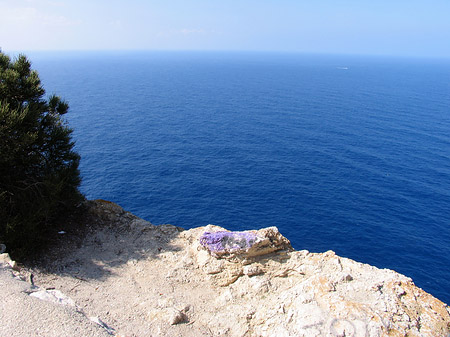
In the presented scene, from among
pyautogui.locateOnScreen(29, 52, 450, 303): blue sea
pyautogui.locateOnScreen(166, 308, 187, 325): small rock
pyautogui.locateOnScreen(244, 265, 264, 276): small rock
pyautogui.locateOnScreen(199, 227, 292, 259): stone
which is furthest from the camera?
pyautogui.locateOnScreen(29, 52, 450, 303): blue sea

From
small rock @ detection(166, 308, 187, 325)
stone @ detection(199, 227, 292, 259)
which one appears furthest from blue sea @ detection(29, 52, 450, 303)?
small rock @ detection(166, 308, 187, 325)

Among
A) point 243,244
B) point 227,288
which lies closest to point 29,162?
point 243,244

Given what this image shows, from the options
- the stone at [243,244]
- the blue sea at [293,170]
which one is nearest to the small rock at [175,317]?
the stone at [243,244]

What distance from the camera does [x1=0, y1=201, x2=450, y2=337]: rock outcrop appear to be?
19094 mm

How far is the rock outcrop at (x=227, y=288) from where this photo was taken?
62.6 ft

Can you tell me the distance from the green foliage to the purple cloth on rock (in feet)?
48.5

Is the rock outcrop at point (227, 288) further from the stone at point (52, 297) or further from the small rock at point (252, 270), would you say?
the stone at point (52, 297)

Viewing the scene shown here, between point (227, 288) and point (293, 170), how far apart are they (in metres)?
53.0

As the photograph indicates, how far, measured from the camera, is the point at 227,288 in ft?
84.7

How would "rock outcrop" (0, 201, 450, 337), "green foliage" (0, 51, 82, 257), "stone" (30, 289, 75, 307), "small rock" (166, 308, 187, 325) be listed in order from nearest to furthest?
"rock outcrop" (0, 201, 450, 337) → "stone" (30, 289, 75, 307) → "small rock" (166, 308, 187, 325) → "green foliage" (0, 51, 82, 257)

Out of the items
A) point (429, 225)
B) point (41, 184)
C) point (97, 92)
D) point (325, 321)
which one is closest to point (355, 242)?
point (429, 225)

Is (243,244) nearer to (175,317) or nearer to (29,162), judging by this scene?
(175,317)

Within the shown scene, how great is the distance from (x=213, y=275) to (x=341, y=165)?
59222mm

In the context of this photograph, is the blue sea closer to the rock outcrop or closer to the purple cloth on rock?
the rock outcrop
